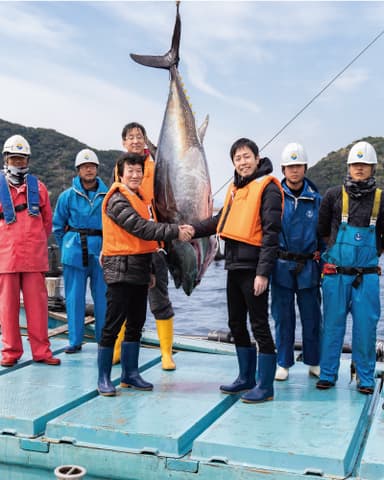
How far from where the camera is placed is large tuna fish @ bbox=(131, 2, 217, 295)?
4.77m

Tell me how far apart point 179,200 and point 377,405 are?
6.85 ft

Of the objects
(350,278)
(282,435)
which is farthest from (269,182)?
Answer: (282,435)

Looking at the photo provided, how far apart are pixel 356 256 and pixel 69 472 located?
2426 mm

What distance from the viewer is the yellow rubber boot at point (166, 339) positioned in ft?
17.4

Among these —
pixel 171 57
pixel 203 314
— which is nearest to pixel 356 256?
pixel 171 57

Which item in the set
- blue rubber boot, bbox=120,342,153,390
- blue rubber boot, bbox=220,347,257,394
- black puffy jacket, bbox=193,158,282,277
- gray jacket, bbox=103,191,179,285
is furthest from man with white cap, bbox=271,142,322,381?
blue rubber boot, bbox=120,342,153,390

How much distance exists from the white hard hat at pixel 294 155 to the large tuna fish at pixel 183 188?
619 mm

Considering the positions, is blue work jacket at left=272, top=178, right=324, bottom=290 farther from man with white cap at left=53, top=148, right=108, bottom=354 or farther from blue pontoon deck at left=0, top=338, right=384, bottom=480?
man with white cap at left=53, top=148, right=108, bottom=354

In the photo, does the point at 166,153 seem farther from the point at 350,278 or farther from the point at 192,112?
the point at 350,278

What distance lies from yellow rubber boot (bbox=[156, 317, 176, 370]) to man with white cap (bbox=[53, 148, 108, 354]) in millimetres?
786

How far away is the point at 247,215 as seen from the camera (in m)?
4.27

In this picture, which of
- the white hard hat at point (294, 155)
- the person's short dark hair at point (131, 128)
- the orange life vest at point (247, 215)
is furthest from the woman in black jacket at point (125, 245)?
the white hard hat at point (294, 155)

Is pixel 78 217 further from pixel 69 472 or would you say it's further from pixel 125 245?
pixel 69 472

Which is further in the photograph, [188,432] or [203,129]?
[203,129]
